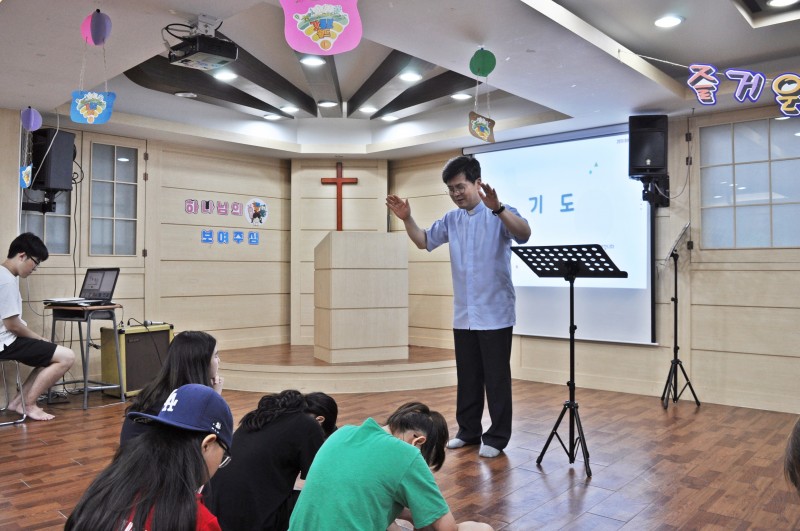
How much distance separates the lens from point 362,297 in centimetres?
559

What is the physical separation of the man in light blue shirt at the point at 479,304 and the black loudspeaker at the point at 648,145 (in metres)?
2.10

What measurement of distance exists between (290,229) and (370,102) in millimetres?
2045

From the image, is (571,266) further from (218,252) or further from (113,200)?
(113,200)

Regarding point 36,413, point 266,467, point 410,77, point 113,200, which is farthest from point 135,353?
point 266,467

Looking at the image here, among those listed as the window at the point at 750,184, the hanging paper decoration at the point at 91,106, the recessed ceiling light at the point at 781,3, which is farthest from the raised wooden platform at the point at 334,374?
the recessed ceiling light at the point at 781,3

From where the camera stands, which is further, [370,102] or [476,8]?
[370,102]

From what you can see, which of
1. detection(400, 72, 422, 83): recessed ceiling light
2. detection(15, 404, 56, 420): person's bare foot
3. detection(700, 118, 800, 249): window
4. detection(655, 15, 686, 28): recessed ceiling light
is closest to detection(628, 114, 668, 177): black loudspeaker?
detection(700, 118, 800, 249): window

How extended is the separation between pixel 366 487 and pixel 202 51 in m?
2.66

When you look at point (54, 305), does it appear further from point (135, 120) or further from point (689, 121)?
point (689, 121)

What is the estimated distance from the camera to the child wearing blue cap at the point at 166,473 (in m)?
0.98

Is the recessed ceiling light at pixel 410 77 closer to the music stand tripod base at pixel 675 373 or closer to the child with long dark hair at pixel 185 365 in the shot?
the music stand tripod base at pixel 675 373

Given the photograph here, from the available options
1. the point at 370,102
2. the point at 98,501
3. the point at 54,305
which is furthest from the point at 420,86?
the point at 98,501

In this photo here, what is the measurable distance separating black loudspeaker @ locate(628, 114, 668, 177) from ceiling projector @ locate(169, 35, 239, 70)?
343 centimetres

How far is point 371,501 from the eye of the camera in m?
1.52
